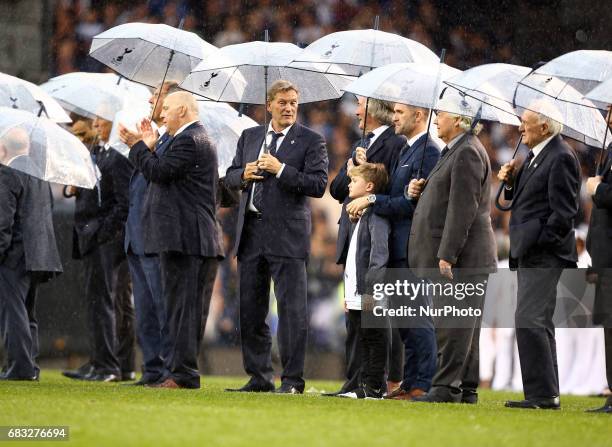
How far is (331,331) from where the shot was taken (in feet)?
48.2

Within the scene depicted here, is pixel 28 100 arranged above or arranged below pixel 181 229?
above

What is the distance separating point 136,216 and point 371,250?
2181 mm

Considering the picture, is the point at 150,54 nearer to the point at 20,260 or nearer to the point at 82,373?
the point at 20,260

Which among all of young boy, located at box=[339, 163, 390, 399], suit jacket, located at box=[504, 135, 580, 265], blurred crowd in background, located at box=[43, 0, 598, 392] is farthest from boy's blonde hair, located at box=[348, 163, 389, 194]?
blurred crowd in background, located at box=[43, 0, 598, 392]

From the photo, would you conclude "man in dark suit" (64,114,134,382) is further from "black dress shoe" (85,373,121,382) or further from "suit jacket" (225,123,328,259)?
"suit jacket" (225,123,328,259)

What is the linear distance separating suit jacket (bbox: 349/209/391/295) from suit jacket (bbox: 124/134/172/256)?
186 cm

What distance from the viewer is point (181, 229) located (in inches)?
356

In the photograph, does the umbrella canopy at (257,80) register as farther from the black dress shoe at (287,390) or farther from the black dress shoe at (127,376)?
the black dress shoe at (127,376)

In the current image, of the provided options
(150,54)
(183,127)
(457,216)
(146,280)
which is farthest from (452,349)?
(150,54)

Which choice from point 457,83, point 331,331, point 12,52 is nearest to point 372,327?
point 457,83

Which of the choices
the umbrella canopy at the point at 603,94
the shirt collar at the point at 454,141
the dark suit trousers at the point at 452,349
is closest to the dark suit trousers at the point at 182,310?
the dark suit trousers at the point at 452,349

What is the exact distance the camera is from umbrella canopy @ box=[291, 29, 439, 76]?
928 cm

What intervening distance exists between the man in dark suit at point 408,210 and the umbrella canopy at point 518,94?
0.56 m

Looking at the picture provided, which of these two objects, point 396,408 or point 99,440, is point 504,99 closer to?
point 396,408
